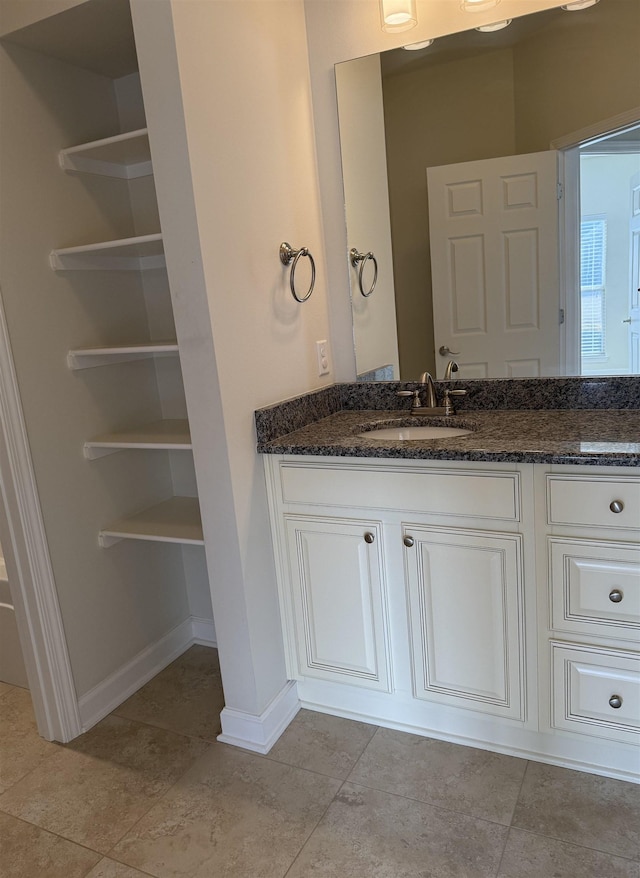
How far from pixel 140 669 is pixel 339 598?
34.8 inches

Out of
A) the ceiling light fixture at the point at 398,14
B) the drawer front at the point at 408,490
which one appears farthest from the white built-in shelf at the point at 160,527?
the ceiling light fixture at the point at 398,14

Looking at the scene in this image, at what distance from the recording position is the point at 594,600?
1.55m

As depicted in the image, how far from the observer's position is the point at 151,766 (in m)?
1.89

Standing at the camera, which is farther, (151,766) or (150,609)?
(150,609)

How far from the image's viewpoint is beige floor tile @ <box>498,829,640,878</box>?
142 centimetres

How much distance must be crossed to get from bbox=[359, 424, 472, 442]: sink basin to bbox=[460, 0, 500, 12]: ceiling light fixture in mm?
1227

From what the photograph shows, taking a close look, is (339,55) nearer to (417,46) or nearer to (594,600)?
(417,46)

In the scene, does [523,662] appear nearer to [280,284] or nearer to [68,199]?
[280,284]

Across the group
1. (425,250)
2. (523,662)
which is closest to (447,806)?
(523,662)

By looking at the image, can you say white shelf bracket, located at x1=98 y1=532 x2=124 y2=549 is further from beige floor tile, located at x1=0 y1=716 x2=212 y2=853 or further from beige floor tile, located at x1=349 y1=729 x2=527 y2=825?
beige floor tile, located at x1=349 y1=729 x2=527 y2=825

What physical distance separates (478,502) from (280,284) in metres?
0.89

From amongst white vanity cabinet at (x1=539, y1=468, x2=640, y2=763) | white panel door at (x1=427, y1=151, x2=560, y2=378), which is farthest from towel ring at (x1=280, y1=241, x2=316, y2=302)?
white vanity cabinet at (x1=539, y1=468, x2=640, y2=763)

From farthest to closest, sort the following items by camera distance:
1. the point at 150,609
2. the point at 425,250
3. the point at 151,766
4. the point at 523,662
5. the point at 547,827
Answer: the point at 150,609 < the point at 425,250 < the point at 151,766 < the point at 523,662 < the point at 547,827

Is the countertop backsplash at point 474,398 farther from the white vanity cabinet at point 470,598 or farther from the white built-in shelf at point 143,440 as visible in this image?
the white built-in shelf at point 143,440
